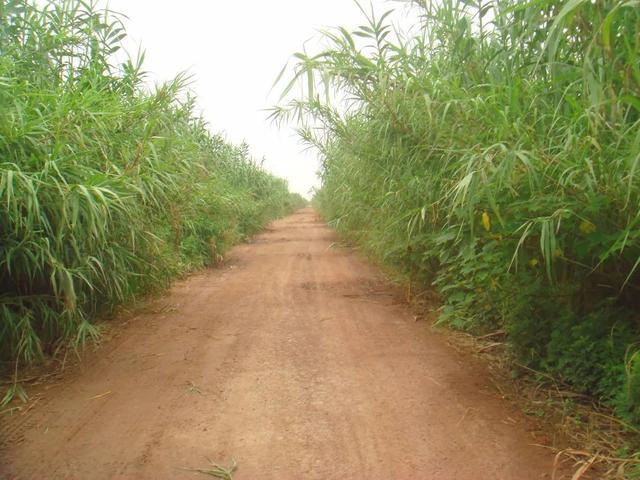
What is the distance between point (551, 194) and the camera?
3.05 meters

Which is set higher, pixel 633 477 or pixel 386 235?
pixel 386 235

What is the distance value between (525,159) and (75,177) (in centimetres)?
312

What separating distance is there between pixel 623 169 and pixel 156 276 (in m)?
4.59

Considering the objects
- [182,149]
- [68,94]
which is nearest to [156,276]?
[182,149]

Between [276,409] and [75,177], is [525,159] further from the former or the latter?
[75,177]

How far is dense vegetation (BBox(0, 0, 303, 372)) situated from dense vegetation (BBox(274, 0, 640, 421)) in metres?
1.51

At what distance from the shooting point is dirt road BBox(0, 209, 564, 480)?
2.79 meters

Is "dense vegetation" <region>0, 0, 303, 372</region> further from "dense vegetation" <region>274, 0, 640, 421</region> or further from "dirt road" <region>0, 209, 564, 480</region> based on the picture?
"dense vegetation" <region>274, 0, 640, 421</region>

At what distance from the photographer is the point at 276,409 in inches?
136

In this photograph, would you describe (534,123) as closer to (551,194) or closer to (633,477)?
(551,194)

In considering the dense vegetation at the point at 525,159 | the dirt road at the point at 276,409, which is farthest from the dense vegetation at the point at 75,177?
the dense vegetation at the point at 525,159

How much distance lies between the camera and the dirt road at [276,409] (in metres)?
2.79

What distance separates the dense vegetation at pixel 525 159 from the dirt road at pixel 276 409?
0.57 m

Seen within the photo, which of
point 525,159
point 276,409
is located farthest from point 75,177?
point 525,159
